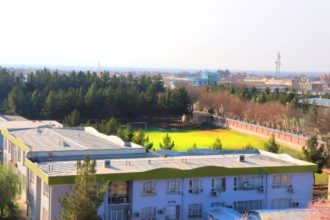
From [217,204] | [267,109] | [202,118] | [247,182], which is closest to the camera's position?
[217,204]

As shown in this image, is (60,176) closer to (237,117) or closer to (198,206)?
(198,206)

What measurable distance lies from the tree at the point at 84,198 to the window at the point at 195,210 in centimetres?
386

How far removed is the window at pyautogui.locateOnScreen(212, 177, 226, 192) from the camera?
16.7m

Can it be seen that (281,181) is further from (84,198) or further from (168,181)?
(84,198)

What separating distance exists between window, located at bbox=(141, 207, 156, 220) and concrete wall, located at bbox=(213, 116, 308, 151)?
19.7 m

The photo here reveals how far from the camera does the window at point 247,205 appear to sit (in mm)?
17047

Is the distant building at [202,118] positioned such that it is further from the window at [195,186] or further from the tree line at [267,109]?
the window at [195,186]

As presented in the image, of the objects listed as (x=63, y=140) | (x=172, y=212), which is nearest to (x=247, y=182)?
(x=172, y=212)

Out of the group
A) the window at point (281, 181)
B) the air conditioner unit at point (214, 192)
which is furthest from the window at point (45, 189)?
the window at point (281, 181)

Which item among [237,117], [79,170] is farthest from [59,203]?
[237,117]

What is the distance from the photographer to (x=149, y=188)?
15891 millimetres

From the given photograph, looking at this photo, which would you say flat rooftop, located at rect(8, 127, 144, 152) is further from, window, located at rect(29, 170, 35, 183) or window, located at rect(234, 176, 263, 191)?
window, located at rect(234, 176, 263, 191)

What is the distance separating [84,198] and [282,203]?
7307 mm

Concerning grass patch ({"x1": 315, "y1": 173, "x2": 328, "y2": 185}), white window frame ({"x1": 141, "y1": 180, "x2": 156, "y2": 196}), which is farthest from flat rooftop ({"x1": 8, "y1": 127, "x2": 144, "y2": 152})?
grass patch ({"x1": 315, "y1": 173, "x2": 328, "y2": 185})
